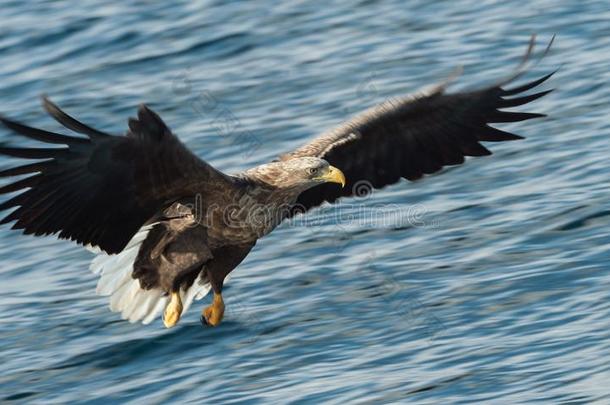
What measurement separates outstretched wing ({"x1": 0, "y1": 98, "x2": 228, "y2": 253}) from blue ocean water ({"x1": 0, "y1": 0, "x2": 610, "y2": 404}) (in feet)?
4.26

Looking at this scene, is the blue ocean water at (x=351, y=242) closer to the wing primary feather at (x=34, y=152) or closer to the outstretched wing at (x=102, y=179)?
the outstretched wing at (x=102, y=179)

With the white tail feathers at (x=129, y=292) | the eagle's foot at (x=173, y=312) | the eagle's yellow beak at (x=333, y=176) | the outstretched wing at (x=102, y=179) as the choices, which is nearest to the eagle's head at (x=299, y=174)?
the eagle's yellow beak at (x=333, y=176)

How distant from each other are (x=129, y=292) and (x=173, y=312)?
45cm

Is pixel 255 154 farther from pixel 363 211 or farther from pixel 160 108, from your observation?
pixel 160 108

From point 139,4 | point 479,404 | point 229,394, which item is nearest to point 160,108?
point 139,4

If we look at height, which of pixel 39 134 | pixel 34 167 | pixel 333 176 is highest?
pixel 39 134

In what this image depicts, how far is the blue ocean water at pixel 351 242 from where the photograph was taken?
8.11 metres

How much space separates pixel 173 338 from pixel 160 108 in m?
4.47

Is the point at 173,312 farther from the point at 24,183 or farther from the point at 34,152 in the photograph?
the point at 34,152

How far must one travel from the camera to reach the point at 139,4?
15.9 meters

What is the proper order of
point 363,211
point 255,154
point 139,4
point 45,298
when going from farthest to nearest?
point 139,4
point 255,154
point 363,211
point 45,298

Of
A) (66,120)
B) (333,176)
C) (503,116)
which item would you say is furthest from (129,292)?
(503,116)

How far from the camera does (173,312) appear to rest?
8.31m

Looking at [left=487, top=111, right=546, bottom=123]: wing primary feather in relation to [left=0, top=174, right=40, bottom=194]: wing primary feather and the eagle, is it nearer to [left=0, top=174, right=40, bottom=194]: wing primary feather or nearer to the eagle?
the eagle
